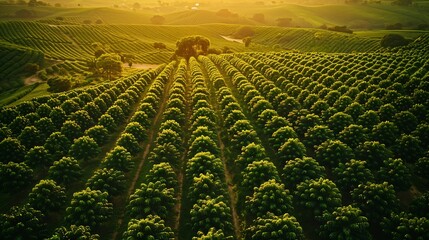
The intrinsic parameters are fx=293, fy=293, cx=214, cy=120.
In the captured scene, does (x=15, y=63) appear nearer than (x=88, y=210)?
No

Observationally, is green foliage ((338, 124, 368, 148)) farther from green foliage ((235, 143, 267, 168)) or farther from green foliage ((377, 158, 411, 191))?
green foliage ((235, 143, 267, 168))

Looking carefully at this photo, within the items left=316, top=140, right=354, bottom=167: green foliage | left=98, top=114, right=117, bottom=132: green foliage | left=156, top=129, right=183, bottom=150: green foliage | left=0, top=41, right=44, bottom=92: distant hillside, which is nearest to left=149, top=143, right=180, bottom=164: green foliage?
left=156, top=129, right=183, bottom=150: green foliage

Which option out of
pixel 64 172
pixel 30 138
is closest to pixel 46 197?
pixel 64 172

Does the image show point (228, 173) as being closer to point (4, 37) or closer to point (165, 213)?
point (165, 213)

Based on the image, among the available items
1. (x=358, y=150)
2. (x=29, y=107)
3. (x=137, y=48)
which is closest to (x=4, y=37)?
(x=137, y=48)

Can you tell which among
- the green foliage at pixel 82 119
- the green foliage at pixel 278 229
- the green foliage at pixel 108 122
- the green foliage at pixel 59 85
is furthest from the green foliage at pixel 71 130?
the green foliage at pixel 59 85

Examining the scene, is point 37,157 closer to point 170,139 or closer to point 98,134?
point 98,134
